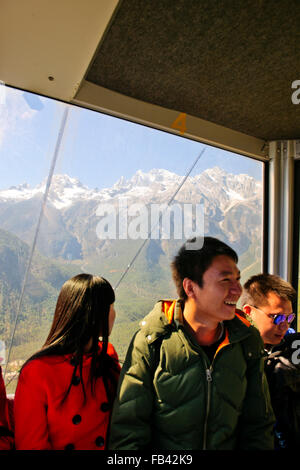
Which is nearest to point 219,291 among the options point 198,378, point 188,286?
point 188,286

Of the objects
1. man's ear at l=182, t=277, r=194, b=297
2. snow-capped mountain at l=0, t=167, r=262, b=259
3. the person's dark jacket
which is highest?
snow-capped mountain at l=0, t=167, r=262, b=259

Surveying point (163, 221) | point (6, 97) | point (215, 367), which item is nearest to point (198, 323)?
point (215, 367)

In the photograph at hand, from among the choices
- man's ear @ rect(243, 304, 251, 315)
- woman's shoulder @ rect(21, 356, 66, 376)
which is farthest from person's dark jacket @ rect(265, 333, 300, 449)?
woman's shoulder @ rect(21, 356, 66, 376)

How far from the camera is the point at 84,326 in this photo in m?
1.23

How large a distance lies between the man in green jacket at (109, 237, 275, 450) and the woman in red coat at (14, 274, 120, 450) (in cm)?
10

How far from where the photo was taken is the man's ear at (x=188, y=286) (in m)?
1.35

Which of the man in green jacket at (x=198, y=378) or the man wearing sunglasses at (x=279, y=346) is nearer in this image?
the man in green jacket at (x=198, y=378)

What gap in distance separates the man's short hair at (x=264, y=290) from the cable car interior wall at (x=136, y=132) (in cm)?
50

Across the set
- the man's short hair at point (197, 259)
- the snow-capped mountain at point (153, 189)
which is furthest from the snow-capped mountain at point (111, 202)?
the man's short hair at point (197, 259)

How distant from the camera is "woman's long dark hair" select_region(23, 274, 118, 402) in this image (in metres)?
1.21

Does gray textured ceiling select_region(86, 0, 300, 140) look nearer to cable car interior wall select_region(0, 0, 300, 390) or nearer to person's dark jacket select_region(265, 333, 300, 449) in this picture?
cable car interior wall select_region(0, 0, 300, 390)

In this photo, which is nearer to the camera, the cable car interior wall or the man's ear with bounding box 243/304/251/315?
the cable car interior wall

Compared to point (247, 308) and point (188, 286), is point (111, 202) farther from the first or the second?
point (247, 308)

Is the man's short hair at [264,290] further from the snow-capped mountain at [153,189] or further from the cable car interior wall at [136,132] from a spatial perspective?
the snow-capped mountain at [153,189]
